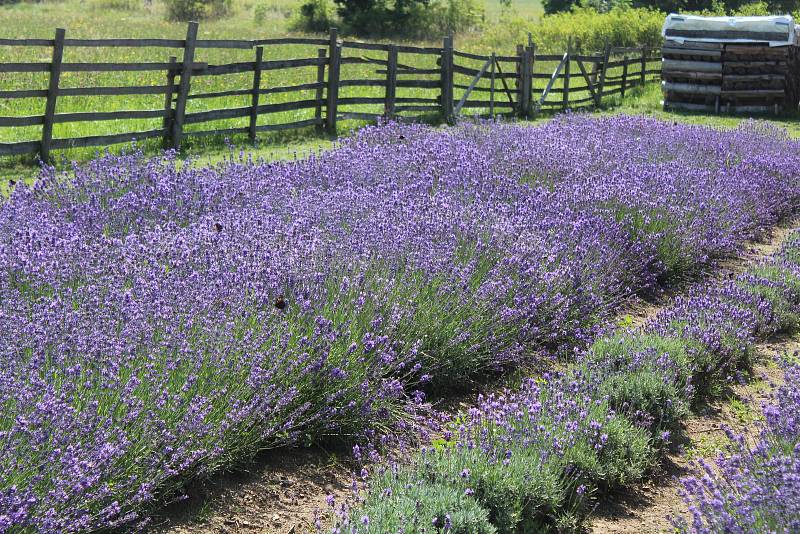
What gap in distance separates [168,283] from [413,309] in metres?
1.28

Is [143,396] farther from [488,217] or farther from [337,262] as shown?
[488,217]

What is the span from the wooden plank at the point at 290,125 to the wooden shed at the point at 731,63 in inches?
397

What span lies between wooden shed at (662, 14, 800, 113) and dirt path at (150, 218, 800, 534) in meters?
16.8

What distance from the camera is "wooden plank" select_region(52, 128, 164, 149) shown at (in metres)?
10.2

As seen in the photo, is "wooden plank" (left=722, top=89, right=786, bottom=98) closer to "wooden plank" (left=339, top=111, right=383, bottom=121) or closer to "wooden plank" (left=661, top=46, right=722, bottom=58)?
"wooden plank" (left=661, top=46, right=722, bottom=58)

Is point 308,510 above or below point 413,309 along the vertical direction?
below

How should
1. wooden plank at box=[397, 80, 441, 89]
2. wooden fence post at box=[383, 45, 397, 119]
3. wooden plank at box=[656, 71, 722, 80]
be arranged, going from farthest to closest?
wooden plank at box=[656, 71, 722, 80] → wooden plank at box=[397, 80, 441, 89] → wooden fence post at box=[383, 45, 397, 119]

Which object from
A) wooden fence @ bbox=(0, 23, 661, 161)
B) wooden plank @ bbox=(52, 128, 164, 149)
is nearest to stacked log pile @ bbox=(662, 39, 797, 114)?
wooden fence @ bbox=(0, 23, 661, 161)

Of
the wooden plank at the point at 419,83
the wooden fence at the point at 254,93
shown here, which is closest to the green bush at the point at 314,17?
the wooden fence at the point at 254,93

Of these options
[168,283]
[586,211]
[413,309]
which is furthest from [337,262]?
[586,211]

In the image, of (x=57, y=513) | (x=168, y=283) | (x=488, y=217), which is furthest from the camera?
(x=488, y=217)

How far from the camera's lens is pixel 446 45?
1590 cm

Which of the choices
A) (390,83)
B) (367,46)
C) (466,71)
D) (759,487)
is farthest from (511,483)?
(466,71)

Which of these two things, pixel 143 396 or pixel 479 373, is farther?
pixel 479 373
